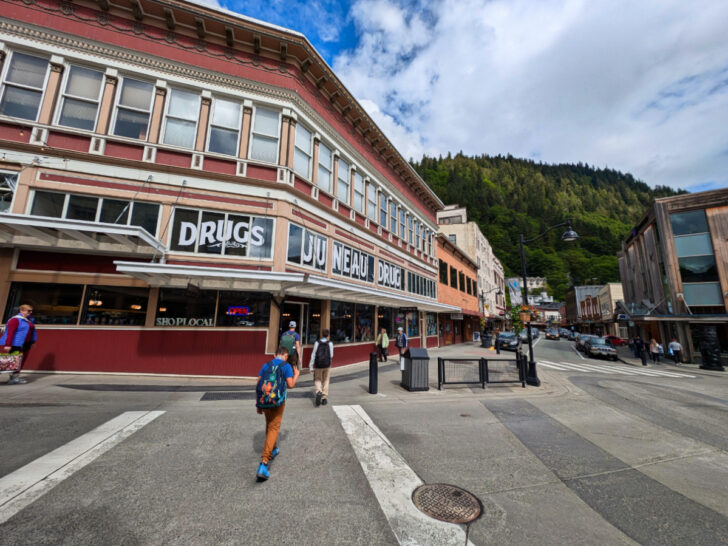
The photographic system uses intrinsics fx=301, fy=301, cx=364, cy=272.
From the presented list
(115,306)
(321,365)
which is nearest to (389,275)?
(321,365)

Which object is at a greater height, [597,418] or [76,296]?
[76,296]

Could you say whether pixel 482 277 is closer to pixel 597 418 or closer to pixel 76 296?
pixel 597 418

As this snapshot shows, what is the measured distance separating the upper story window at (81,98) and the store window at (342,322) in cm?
1105

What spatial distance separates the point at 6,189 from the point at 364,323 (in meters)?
14.3

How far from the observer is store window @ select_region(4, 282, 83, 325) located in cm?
926

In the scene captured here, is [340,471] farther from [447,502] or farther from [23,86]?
[23,86]

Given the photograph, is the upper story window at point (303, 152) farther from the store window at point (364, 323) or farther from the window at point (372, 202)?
the store window at point (364, 323)

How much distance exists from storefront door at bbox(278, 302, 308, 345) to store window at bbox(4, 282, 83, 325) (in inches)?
250

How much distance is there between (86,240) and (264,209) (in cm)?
542

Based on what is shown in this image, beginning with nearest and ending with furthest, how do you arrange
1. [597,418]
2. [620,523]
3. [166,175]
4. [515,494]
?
[620,523], [515,494], [597,418], [166,175]

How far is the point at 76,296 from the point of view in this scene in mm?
9594

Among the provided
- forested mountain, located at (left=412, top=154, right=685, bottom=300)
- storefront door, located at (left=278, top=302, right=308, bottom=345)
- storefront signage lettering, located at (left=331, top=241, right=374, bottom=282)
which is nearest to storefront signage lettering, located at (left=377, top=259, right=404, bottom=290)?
storefront signage lettering, located at (left=331, top=241, right=374, bottom=282)

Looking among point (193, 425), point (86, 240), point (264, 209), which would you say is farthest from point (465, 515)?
point (86, 240)

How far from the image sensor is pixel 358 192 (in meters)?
17.0
